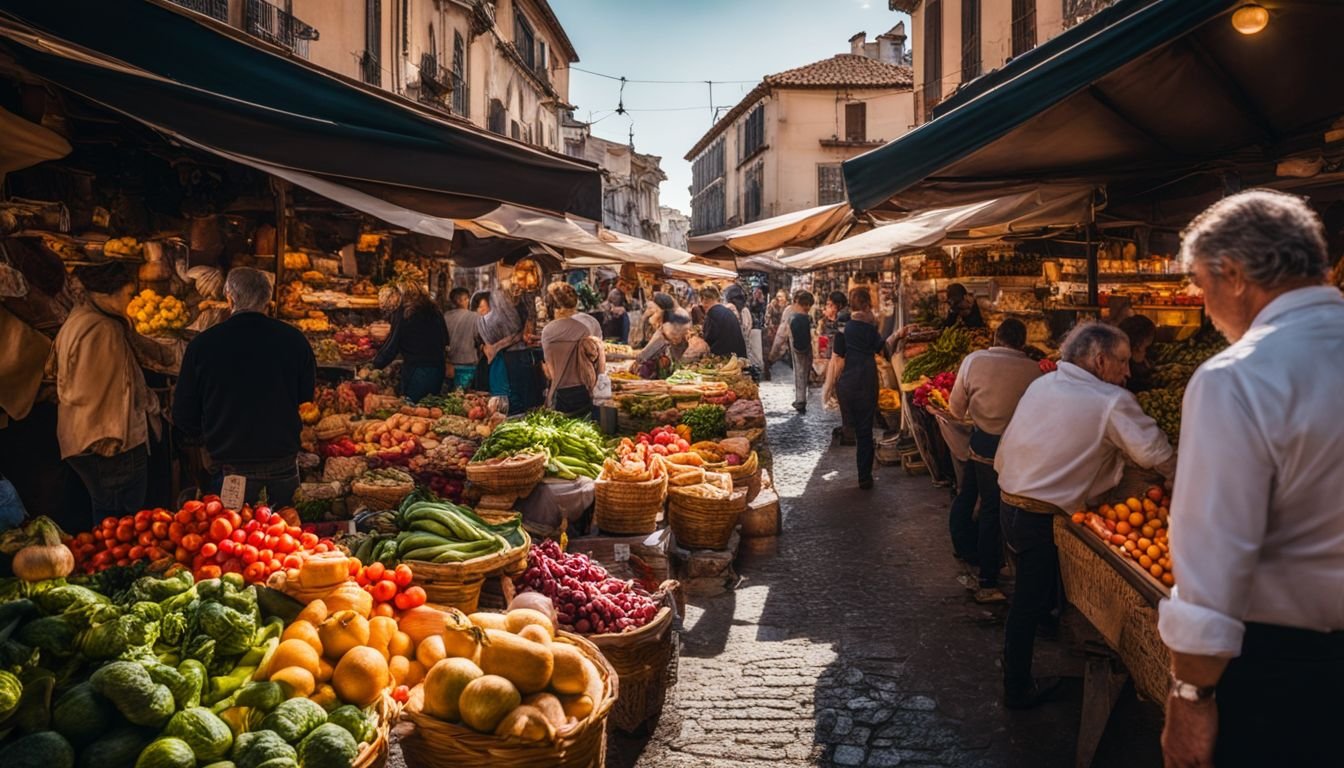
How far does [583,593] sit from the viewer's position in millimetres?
4496

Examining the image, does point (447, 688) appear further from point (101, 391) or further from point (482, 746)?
point (101, 391)

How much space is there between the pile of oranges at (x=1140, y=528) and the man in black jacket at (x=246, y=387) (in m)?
4.25

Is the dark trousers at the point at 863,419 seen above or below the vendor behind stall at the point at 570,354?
below

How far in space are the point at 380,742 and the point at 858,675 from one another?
297 cm


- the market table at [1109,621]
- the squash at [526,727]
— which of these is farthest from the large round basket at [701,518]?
the squash at [526,727]

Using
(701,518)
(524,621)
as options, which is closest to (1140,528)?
(524,621)

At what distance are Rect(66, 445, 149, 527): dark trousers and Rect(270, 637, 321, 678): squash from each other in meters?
2.91

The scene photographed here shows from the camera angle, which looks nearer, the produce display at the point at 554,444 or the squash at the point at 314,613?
the squash at the point at 314,613

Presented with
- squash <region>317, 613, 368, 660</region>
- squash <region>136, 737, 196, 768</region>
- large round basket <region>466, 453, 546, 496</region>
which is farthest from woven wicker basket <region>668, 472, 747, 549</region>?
squash <region>136, 737, 196, 768</region>

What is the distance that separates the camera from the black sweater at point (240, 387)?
477 cm

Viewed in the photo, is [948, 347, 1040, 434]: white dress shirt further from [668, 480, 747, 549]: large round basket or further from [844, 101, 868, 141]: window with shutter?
[844, 101, 868, 141]: window with shutter

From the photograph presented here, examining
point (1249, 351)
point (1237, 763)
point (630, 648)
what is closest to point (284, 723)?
point (630, 648)

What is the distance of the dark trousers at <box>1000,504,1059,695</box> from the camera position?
448 cm

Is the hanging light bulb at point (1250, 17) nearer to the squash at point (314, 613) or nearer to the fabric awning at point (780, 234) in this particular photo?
the squash at point (314, 613)
